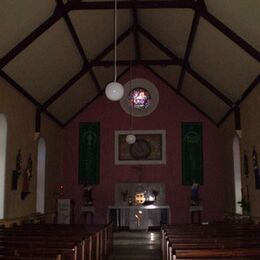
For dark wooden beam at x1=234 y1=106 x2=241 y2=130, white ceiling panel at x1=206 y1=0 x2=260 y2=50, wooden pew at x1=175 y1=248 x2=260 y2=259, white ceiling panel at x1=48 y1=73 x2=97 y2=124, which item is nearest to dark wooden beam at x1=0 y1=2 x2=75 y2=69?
white ceiling panel at x1=206 y1=0 x2=260 y2=50

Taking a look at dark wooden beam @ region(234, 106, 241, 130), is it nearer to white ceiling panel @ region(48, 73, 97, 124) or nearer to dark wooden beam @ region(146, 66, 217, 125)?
dark wooden beam @ region(146, 66, 217, 125)

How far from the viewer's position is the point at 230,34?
827 centimetres

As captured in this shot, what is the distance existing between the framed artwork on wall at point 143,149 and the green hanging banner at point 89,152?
0.75 metres

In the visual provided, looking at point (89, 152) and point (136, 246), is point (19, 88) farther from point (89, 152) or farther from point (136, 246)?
point (89, 152)

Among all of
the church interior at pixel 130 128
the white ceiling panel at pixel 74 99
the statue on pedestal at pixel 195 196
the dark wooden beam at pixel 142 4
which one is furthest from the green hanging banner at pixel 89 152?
the dark wooden beam at pixel 142 4

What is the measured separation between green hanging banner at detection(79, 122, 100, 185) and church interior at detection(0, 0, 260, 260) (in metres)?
0.04

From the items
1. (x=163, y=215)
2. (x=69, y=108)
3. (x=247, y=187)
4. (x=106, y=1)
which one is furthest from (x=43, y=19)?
(x=163, y=215)

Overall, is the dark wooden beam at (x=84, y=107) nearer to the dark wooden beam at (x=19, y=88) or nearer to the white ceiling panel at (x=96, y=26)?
the dark wooden beam at (x=19, y=88)

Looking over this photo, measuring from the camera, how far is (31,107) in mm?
10953

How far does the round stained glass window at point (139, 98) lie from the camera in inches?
578

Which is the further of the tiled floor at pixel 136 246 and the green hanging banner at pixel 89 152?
the green hanging banner at pixel 89 152

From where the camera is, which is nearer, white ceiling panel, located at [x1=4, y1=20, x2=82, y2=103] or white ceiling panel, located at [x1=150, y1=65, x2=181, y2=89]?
white ceiling panel, located at [x1=4, y1=20, x2=82, y2=103]

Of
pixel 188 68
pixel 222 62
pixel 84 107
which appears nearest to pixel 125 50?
pixel 188 68

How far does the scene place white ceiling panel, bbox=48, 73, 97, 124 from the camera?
12297 mm
